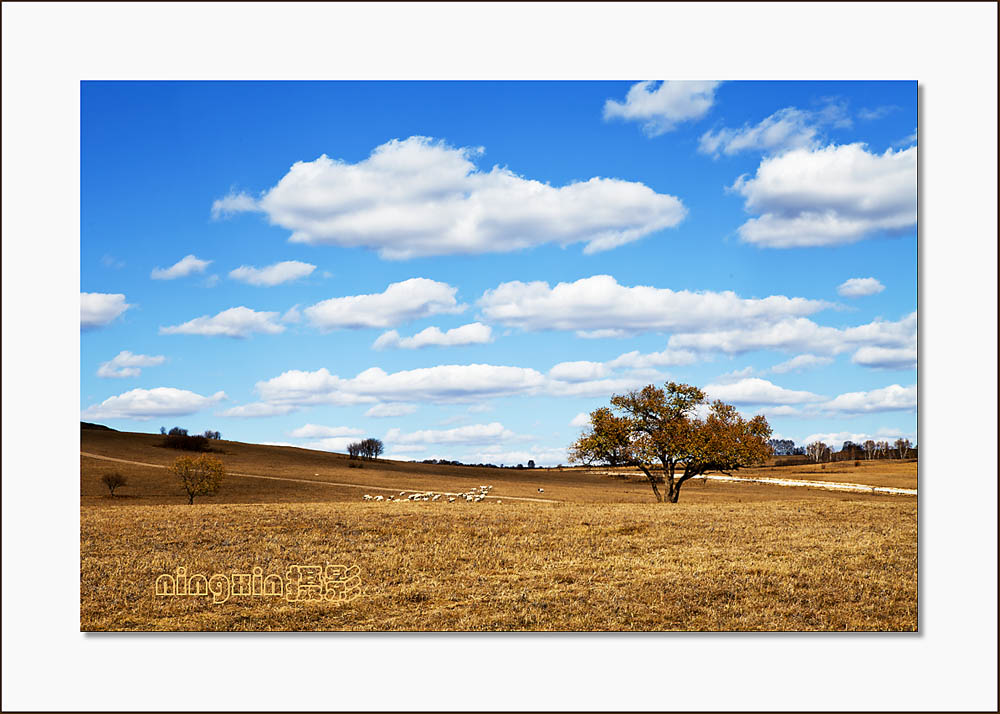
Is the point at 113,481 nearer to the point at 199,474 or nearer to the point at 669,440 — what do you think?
the point at 199,474

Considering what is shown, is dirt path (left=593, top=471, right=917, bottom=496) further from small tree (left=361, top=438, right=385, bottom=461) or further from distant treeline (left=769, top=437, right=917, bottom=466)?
small tree (left=361, top=438, right=385, bottom=461)

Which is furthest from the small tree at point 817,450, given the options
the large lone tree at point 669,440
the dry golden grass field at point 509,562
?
the large lone tree at point 669,440

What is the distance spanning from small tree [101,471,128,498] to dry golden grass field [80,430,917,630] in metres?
0.24

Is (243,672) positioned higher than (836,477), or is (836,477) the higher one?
(836,477)

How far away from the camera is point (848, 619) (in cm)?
967

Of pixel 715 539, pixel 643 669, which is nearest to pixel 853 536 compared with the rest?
pixel 715 539

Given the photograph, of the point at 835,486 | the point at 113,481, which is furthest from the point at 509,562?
the point at 835,486

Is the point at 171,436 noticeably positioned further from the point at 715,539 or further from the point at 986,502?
the point at 986,502

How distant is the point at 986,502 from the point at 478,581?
694cm

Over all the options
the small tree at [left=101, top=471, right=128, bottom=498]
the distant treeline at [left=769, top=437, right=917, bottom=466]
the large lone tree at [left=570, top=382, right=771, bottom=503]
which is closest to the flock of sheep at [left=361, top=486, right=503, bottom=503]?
the large lone tree at [left=570, top=382, right=771, bottom=503]

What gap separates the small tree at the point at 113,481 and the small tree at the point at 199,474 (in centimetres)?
185

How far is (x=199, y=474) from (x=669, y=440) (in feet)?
45.7

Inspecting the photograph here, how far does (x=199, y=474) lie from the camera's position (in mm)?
19344

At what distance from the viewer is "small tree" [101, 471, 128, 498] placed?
50.7 feet
